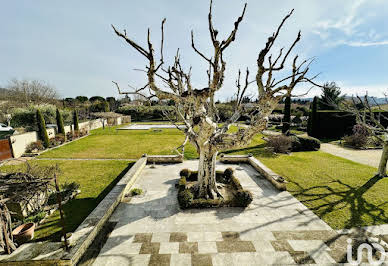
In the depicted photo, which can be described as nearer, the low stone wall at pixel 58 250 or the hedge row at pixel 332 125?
the low stone wall at pixel 58 250

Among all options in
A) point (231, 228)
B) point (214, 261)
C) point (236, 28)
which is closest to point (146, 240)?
point (214, 261)

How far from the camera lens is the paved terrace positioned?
530 cm

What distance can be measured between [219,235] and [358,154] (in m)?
18.1

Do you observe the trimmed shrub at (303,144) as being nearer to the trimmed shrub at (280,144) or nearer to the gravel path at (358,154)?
the trimmed shrub at (280,144)

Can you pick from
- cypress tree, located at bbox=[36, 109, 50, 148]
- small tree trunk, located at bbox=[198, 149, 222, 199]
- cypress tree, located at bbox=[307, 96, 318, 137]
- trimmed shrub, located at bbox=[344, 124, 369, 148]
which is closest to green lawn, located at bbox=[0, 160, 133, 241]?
small tree trunk, located at bbox=[198, 149, 222, 199]

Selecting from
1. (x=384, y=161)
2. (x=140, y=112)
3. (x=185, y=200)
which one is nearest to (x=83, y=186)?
(x=185, y=200)

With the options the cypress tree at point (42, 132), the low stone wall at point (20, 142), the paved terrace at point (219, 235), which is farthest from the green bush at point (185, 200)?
the cypress tree at point (42, 132)

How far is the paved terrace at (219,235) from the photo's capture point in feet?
17.4

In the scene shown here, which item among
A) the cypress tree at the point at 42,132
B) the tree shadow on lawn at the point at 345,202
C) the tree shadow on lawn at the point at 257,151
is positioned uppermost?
the cypress tree at the point at 42,132

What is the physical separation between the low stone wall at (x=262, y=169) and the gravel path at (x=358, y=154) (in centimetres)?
902

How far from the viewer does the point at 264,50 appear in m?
6.58

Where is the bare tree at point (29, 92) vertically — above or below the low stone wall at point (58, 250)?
above

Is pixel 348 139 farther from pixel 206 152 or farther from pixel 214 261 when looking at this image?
pixel 214 261

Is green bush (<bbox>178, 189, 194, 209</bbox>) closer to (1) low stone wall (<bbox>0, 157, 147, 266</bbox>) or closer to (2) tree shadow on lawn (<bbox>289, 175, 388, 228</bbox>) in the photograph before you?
(1) low stone wall (<bbox>0, 157, 147, 266</bbox>)
